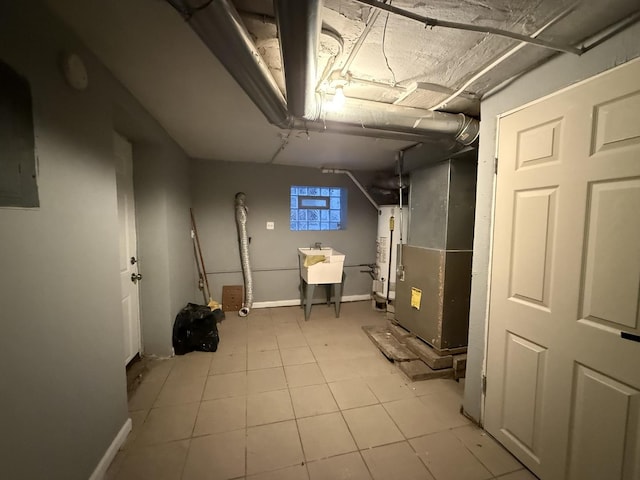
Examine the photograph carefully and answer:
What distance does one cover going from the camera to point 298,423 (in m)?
1.72

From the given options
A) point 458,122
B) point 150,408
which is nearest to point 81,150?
point 150,408

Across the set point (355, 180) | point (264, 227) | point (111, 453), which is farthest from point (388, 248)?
point (111, 453)

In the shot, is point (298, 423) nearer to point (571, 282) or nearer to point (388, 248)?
point (571, 282)

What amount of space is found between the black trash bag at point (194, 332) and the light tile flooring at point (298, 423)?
9cm

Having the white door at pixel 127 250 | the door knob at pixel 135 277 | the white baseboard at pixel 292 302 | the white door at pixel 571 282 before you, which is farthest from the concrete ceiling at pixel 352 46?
the white baseboard at pixel 292 302

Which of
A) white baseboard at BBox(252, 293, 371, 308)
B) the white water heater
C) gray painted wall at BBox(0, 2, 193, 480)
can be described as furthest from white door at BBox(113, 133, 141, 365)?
the white water heater

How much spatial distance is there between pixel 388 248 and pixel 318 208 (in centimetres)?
136

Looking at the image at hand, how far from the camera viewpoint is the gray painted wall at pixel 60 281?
34.2 inches

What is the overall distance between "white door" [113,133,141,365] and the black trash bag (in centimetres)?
35

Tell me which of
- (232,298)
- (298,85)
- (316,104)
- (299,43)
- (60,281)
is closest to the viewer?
(299,43)

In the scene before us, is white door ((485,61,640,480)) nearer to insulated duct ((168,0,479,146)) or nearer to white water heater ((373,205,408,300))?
insulated duct ((168,0,479,146))

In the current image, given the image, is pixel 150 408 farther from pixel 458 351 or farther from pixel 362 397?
pixel 458 351

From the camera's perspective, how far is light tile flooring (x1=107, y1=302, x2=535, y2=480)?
1.40m

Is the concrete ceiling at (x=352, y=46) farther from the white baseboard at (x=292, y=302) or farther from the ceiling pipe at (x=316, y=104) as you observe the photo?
the white baseboard at (x=292, y=302)
